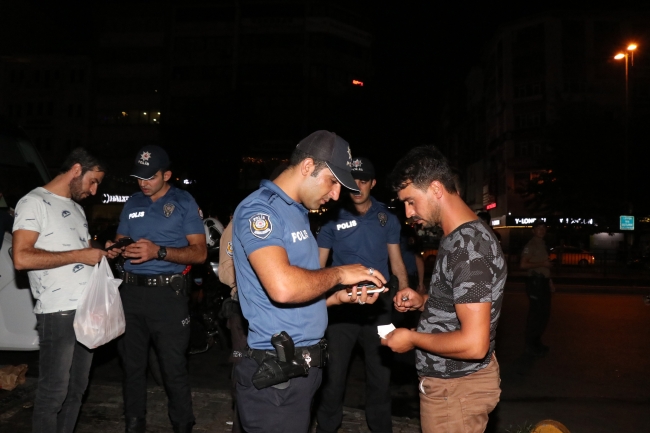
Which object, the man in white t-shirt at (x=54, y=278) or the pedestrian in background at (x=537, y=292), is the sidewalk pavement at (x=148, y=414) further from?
the pedestrian in background at (x=537, y=292)


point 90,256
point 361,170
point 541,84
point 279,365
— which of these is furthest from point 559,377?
point 541,84

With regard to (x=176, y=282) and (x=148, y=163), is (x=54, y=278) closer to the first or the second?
(x=176, y=282)

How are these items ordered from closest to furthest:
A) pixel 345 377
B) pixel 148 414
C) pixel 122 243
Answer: pixel 122 243, pixel 345 377, pixel 148 414

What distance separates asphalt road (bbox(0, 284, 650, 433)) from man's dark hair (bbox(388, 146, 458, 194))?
274 centimetres

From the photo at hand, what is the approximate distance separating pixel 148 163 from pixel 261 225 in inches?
93.0

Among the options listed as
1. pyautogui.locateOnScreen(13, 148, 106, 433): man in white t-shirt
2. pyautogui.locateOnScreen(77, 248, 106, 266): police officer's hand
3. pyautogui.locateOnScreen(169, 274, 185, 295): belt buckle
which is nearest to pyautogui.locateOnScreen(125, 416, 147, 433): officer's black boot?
pyautogui.locateOnScreen(13, 148, 106, 433): man in white t-shirt

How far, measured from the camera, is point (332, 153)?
8.79 ft

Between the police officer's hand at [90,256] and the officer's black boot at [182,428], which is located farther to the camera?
the officer's black boot at [182,428]

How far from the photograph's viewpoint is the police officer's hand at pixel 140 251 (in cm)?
414

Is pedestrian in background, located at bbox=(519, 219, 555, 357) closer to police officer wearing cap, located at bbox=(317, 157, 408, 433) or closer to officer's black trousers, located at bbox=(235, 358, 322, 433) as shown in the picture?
police officer wearing cap, located at bbox=(317, 157, 408, 433)

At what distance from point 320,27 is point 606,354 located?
41687mm

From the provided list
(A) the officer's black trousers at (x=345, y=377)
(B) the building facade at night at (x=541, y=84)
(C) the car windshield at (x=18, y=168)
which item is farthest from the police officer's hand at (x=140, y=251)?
(B) the building facade at night at (x=541, y=84)

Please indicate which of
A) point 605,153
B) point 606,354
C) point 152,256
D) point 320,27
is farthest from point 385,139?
point 152,256

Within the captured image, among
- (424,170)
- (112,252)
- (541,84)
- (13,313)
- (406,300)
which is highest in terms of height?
(541,84)
